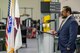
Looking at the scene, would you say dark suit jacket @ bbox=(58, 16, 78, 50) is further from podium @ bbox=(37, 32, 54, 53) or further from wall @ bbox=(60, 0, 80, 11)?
wall @ bbox=(60, 0, 80, 11)

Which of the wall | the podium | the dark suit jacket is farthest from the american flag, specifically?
the wall

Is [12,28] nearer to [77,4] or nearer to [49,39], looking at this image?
[49,39]

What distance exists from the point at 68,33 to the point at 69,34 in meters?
0.06

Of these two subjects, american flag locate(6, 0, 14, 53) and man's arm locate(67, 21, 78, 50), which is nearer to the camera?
man's arm locate(67, 21, 78, 50)

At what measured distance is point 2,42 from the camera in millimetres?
10578

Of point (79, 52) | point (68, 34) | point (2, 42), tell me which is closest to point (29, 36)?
point (2, 42)

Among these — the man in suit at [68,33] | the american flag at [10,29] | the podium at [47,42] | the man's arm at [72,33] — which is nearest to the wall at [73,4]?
the podium at [47,42]

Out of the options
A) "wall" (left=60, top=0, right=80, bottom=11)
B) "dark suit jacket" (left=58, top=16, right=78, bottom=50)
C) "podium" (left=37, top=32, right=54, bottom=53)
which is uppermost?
→ "wall" (left=60, top=0, right=80, bottom=11)

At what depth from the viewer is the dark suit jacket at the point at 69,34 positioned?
4.96 m

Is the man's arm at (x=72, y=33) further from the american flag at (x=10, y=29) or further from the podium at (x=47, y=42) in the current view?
the podium at (x=47, y=42)

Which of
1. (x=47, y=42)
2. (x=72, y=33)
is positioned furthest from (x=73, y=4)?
(x=72, y=33)

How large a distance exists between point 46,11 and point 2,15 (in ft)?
44.5

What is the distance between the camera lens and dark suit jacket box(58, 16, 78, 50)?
496 cm

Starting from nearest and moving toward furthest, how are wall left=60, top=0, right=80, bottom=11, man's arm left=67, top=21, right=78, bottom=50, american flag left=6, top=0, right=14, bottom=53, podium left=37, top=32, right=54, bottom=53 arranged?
man's arm left=67, top=21, right=78, bottom=50, american flag left=6, top=0, right=14, bottom=53, podium left=37, top=32, right=54, bottom=53, wall left=60, top=0, right=80, bottom=11
